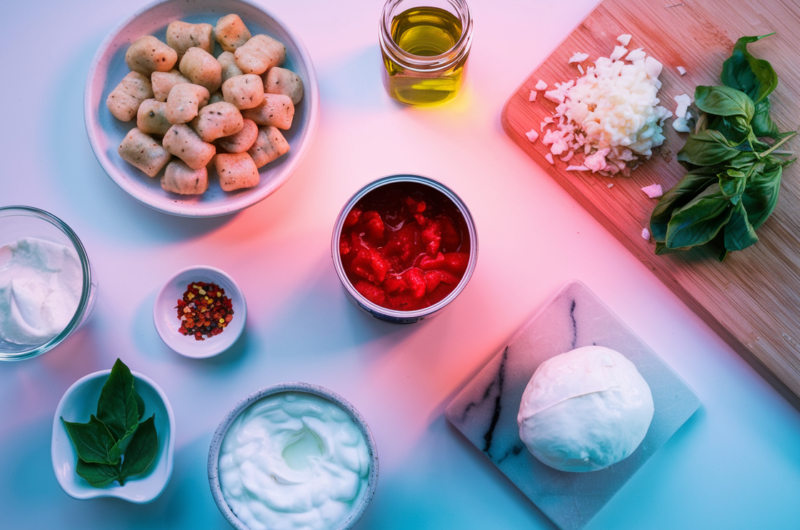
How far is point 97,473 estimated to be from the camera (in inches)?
52.5

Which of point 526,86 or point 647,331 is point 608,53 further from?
point 647,331

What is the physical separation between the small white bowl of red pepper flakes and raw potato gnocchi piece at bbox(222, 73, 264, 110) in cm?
45

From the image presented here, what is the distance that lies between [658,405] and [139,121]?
164cm

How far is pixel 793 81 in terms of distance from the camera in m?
1.48

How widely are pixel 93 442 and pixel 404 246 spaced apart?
92 cm

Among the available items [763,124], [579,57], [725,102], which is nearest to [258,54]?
[579,57]

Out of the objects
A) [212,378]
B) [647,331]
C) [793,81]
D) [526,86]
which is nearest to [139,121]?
[212,378]

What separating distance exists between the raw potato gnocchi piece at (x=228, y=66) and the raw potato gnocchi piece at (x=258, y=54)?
0.07 ft

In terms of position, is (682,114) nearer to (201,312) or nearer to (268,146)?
(268,146)

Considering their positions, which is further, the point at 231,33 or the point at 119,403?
the point at 231,33

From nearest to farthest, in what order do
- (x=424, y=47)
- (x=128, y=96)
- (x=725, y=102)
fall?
1. (x=725, y=102)
2. (x=128, y=96)
3. (x=424, y=47)

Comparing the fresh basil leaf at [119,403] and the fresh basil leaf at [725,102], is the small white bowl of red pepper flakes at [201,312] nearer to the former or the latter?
the fresh basil leaf at [119,403]

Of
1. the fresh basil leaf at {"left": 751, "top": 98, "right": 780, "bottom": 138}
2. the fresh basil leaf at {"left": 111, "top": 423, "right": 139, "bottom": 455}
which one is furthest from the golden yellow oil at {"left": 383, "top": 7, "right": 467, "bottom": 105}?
the fresh basil leaf at {"left": 111, "top": 423, "right": 139, "bottom": 455}

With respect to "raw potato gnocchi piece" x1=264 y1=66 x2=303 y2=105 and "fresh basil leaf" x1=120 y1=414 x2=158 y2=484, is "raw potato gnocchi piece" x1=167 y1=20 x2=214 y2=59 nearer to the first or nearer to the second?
"raw potato gnocchi piece" x1=264 y1=66 x2=303 y2=105
